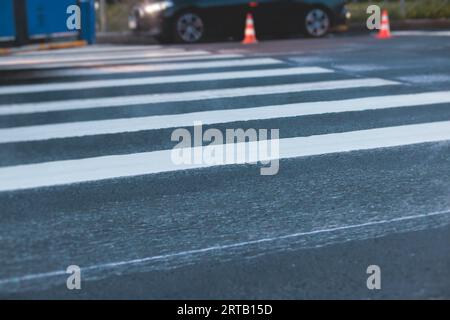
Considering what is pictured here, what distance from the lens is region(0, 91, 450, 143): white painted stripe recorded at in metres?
7.04

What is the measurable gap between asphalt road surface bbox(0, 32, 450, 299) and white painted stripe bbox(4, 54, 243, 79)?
65 cm

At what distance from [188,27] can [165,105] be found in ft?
24.3

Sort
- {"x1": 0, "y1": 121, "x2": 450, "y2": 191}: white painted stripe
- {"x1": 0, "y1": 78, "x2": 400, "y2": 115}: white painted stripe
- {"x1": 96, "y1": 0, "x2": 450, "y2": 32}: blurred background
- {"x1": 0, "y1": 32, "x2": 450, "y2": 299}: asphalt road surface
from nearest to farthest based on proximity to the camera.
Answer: {"x1": 0, "y1": 32, "x2": 450, "y2": 299}: asphalt road surface, {"x1": 0, "y1": 121, "x2": 450, "y2": 191}: white painted stripe, {"x1": 0, "y1": 78, "x2": 400, "y2": 115}: white painted stripe, {"x1": 96, "y1": 0, "x2": 450, "y2": 32}: blurred background

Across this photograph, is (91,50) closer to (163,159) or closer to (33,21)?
(33,21)

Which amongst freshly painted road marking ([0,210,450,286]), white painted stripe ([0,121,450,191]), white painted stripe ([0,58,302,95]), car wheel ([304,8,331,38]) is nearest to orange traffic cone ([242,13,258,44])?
car wheel ([304,8,331,38])

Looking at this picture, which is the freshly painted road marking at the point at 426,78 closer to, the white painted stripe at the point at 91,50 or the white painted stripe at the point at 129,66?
the white painted stripe at the point at 129,66

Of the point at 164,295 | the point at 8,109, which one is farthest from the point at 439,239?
the point at 8,109

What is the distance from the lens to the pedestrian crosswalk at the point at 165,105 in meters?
6.00

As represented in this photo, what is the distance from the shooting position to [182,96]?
28.9ft

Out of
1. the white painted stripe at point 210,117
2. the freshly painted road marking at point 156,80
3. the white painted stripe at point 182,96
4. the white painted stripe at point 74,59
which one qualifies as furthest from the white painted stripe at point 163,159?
the white painted stripe at point 74,59

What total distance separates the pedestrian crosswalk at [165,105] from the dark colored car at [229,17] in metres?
3.11

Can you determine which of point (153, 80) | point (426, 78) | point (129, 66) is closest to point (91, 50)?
point (129, 66)

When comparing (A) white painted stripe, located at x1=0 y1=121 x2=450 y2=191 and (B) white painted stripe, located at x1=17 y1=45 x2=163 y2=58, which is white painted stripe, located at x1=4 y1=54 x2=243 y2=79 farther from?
(A) white painted stripe, located at x1=0 y1=121 x2=450 y2=191

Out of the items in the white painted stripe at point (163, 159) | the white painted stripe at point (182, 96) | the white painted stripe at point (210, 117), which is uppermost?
the white painted stripe at point (182, 96)
